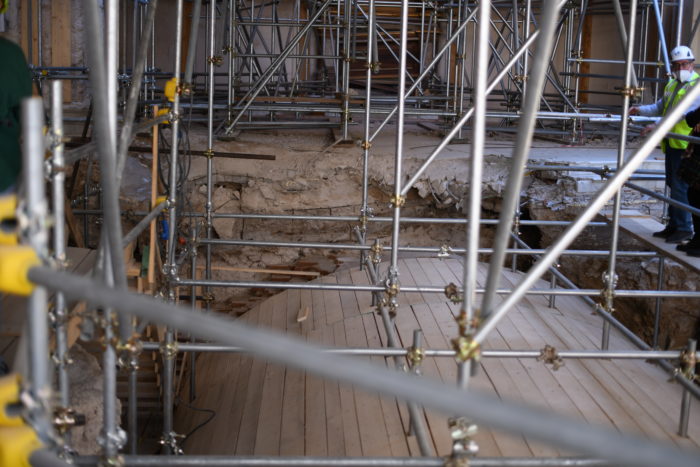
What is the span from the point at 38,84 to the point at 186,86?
509 cm

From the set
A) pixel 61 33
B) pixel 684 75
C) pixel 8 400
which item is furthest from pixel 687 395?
pixel 61 33

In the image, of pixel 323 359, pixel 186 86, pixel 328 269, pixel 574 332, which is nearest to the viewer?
pixel 323 359

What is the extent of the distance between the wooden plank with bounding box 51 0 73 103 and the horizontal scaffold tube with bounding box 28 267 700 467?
9090mm

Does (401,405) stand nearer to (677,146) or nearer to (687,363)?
(687,363)

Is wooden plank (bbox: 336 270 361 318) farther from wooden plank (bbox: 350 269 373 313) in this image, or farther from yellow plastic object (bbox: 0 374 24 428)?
yellow plastic object (bbox: 0 374 24 428)

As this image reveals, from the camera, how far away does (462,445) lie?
2.44m

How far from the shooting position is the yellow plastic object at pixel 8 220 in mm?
1801

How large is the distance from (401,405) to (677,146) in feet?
11.2

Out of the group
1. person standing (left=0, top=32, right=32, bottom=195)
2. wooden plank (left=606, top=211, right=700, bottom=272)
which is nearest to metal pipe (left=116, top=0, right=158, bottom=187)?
person standing (left=0, top=32, right=32, bottom=195)

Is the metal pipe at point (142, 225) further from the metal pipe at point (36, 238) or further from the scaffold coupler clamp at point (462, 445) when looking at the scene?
the scaffold coupler clamp at point (462, 445)

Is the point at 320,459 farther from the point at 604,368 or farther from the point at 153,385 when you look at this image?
the point at 153,385

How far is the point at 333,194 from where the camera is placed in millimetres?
7520

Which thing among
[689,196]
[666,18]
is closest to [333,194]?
[689,196]

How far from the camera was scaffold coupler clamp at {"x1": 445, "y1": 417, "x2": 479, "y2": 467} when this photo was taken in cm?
242
